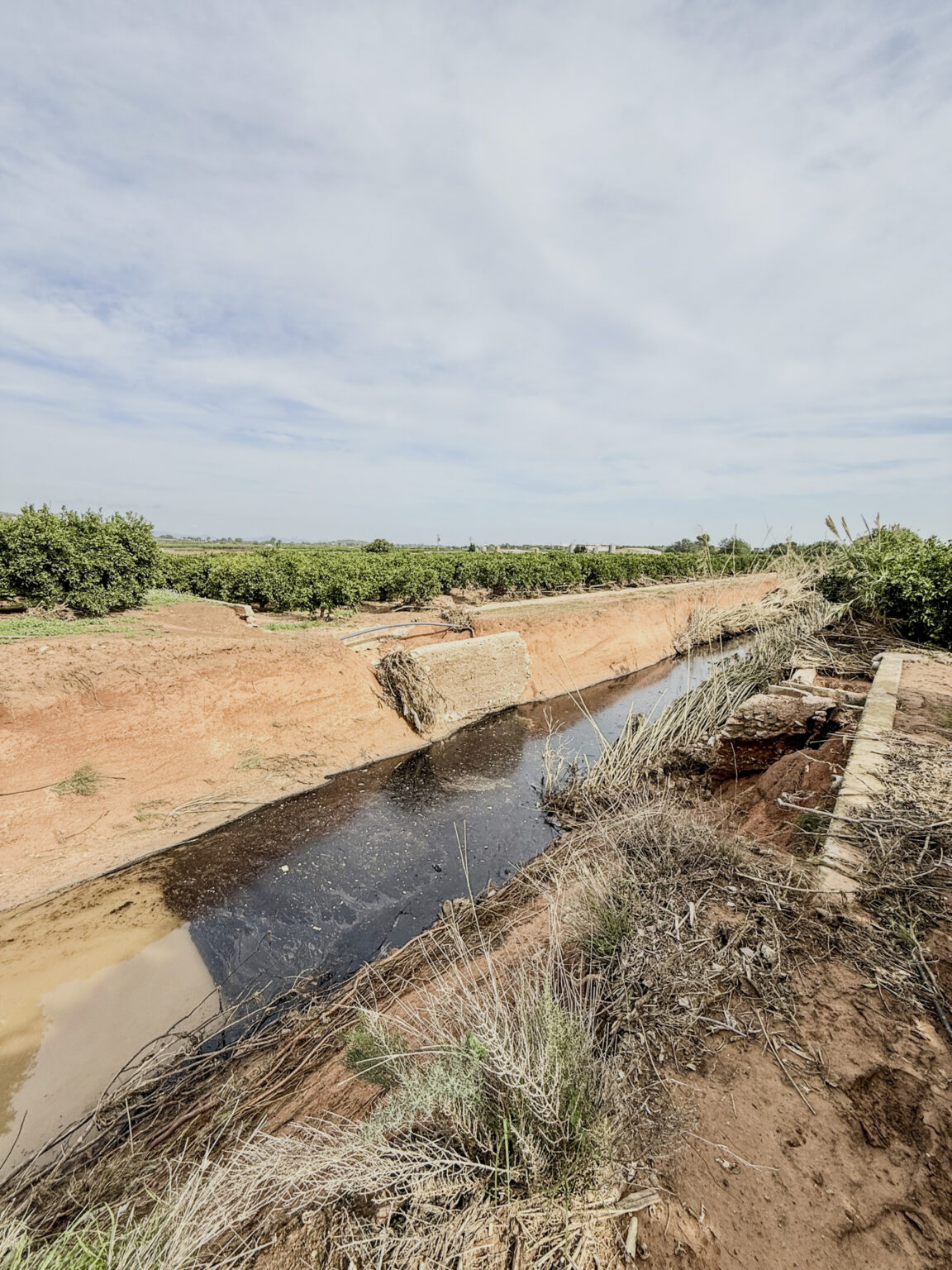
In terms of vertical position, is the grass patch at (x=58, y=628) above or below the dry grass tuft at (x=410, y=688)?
above

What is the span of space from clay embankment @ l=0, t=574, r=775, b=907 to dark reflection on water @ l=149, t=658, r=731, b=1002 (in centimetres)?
65

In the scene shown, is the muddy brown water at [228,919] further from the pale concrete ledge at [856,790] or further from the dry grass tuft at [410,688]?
the pale concrete ledge at [856,790]

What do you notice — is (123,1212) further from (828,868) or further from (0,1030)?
(828,868)

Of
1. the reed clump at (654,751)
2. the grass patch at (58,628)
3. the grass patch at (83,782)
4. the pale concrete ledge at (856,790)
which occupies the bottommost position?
the grass patch at (83,782)

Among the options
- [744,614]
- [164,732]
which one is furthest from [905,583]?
[164,732]

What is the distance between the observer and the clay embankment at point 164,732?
6.73 meters

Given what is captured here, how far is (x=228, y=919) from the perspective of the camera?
5.79 m

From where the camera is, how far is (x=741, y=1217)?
1.92 meters

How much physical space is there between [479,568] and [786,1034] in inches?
882

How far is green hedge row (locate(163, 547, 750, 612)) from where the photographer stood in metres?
18.0

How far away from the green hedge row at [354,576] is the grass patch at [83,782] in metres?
10.5

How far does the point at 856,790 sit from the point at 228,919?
674 cm

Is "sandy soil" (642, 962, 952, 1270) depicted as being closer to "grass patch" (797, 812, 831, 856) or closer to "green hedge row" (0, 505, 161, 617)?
"grass patch" (797, 812, 831, 856)

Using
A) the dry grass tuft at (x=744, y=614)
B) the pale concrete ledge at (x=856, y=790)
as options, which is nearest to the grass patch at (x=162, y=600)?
the pale concrete ledge at (x=856, y=790)
